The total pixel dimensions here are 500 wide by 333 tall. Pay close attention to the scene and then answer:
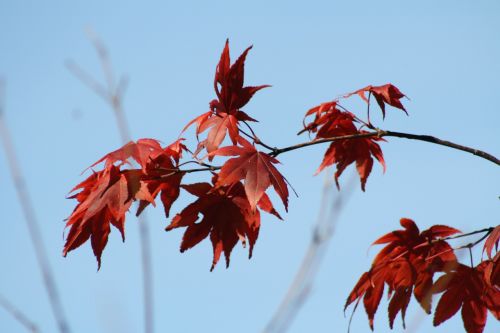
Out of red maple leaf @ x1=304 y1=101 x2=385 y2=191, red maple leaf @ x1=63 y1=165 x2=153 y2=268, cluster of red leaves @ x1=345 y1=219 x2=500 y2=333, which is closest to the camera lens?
red maple leaf @ x1=63 y1=165 x2=153 y2=268

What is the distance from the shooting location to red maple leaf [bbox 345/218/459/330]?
2082mm

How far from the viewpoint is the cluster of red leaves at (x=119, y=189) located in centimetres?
191

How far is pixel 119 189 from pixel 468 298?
0.94 metres

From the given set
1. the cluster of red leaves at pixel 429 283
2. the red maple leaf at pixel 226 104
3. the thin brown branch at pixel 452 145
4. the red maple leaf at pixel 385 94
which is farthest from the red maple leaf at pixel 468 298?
the red maple leaf at pixel 226 104

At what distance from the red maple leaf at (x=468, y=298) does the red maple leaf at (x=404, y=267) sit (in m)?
0.05

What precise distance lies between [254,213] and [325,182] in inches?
8.3

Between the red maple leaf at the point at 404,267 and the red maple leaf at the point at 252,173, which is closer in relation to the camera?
the red maple leaf at the point at 252,173

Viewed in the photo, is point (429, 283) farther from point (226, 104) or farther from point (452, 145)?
point (226, 104)

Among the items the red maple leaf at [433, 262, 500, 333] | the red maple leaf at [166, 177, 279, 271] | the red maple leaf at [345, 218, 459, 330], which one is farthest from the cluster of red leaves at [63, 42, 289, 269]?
the red maple leaf at [433, 262, 500, 333]

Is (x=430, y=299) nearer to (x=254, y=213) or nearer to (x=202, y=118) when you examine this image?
(x=254, y=213)

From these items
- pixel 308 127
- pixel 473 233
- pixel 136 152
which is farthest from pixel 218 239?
pixel 473 233

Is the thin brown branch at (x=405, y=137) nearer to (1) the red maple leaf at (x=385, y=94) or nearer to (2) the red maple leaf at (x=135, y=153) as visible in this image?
(1) the red maple leaf at (x=385, y=94)

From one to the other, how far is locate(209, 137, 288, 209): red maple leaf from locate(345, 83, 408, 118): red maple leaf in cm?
44

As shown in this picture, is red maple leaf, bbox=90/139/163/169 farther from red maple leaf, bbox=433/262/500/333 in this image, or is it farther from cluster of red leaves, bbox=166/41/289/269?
red maple leaf, bbox=433/262/500/333
